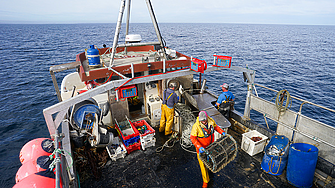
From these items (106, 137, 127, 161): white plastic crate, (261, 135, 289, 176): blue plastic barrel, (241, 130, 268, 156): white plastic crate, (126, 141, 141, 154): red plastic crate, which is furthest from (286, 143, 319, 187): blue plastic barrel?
(106, 137, 127, 161): white plastic crate

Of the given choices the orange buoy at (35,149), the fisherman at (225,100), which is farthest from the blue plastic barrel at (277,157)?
the orange buoy at (35,149)

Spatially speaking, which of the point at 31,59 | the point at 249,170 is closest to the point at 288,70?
the point at 249,170

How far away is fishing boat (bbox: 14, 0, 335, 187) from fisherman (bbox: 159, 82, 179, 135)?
36 cm

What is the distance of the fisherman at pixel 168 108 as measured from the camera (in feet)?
27.2

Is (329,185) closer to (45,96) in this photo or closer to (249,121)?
(249,121)

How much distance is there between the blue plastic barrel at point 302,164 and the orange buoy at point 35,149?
27.5ft

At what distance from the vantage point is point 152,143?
816 centimetres

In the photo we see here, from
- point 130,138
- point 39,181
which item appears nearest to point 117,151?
point 130,138

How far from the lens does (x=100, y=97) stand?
8.59 metres

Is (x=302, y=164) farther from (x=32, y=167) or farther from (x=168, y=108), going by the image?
(x=32, y=167)

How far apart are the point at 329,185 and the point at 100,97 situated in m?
9.01

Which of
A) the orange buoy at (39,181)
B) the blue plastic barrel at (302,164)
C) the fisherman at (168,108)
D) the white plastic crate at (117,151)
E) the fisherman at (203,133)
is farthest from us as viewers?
the fisherman at (168,108)

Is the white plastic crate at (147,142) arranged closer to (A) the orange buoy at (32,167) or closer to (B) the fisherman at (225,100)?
(A) the orange buoy at (32,167)

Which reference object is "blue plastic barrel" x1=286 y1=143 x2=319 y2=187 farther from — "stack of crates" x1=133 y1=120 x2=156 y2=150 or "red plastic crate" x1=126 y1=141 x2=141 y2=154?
"red plastic crate" x1=126 y1=141 x2=141 y2=154
